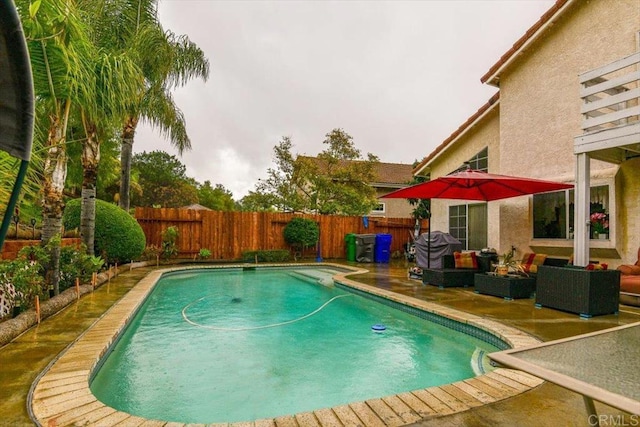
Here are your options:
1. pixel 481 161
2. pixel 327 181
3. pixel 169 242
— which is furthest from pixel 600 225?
pixel 169 242

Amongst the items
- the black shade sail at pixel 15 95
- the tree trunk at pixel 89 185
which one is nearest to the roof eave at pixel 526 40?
the black shade sail at pixel 15 95

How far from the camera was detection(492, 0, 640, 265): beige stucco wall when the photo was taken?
6.14 metres

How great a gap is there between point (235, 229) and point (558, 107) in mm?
10803

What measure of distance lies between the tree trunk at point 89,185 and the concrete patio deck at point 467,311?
48.2 inches

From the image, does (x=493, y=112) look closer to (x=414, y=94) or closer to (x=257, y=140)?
(x=414, y=94)

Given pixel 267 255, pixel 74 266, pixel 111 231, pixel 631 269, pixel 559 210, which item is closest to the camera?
pixel 631 269

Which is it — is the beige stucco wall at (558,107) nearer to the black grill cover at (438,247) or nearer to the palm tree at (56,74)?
the black grill cover at (438,247)

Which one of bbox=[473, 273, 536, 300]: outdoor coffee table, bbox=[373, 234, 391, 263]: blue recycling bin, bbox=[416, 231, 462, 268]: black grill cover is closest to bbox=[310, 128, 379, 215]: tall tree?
bbox=[373, 234, 391, 263]: blue recycling bin

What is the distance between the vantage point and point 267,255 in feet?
42.4

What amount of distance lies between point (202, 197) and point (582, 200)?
143ft

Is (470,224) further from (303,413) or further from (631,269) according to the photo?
(303,413)

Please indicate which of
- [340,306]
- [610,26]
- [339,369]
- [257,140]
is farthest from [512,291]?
[257,140]

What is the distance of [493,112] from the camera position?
9.25 meters

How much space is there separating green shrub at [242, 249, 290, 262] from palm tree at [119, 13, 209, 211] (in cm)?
436
